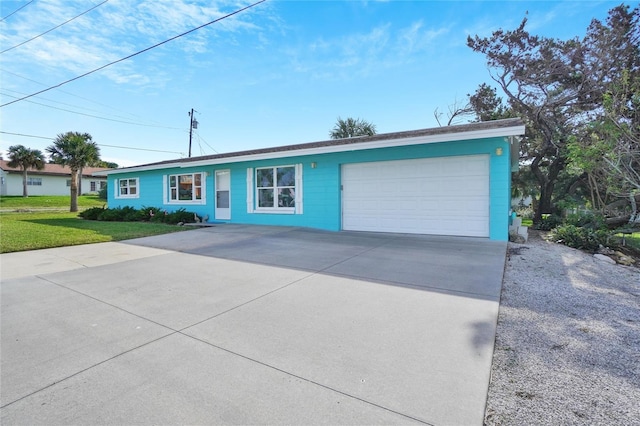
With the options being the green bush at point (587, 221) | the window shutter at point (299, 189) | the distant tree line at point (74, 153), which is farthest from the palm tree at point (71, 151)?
the green bush at point (587, 221)

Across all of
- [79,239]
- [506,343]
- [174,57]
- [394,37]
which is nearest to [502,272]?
[506,343]

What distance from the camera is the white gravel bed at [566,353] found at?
6.53 feet

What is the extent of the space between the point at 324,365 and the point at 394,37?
33.8 ft

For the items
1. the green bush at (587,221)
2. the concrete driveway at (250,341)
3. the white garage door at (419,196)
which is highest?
the white garage door at (419,196)

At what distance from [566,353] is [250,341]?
108 inches

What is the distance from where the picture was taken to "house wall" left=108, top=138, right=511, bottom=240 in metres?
7.93

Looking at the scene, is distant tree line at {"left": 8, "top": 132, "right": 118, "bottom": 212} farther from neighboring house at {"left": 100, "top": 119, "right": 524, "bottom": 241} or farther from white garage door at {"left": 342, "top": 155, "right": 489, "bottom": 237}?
white garage door at {"left": 342, "top": 155, "right": 489, "bottom": 237}

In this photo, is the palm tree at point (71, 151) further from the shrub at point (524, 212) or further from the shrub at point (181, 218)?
the shrub at point (524, 212)

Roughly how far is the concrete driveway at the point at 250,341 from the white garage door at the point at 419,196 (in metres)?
2.70

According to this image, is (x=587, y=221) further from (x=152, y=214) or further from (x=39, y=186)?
(x=39, y=186)

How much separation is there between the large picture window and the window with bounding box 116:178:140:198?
9030 mm

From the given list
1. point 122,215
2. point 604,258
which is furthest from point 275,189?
point 604,258

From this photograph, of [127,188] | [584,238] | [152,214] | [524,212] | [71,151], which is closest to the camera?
[584,238]

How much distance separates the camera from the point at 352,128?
2536 cm
